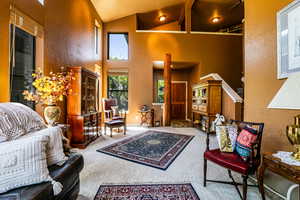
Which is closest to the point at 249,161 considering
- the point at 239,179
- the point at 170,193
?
the point at 239,179

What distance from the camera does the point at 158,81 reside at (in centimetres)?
800

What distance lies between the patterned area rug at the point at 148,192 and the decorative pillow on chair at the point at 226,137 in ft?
2.22

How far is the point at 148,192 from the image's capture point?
1828 millimetres

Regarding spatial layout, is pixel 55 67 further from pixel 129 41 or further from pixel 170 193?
pixel 129 41

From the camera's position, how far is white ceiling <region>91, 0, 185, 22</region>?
5.20m

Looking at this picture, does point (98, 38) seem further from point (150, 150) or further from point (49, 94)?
point (150, 150)

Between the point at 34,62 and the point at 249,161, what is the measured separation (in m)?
3.59

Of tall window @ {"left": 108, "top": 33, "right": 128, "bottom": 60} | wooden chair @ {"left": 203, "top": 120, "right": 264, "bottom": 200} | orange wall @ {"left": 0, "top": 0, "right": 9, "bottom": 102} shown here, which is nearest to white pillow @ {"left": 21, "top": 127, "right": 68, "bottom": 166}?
orange wall @ {"left": 0, "top": 0, "right": 9, "bottom": 102}

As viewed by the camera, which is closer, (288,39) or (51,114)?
(288,39)

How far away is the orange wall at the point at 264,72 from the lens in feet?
5.73

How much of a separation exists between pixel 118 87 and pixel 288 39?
5.63 m

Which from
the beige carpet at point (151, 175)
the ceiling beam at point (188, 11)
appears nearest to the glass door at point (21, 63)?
the beige carpet at point (151, 175)

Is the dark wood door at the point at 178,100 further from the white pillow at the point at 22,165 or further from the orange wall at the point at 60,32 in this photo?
the white pillow at the point at 22,165

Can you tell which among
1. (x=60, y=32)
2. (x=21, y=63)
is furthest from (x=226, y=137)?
(x=60, y=32)
